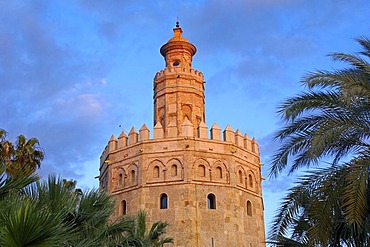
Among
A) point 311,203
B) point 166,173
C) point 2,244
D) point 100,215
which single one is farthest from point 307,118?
point 166,173

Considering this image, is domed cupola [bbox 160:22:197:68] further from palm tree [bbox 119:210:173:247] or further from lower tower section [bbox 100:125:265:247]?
palm tree [bbox 119:210:173:247]

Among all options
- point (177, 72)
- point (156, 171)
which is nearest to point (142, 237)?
point (156, 171)

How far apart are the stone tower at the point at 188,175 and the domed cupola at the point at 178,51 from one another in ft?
3.76

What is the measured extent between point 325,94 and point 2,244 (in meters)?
6.17

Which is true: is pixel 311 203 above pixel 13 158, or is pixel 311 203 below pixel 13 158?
below

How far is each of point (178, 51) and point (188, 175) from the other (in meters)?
6.78

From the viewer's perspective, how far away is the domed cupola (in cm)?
2614

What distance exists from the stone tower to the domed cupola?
1145 mm

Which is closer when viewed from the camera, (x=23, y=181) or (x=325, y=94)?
(x=23, y=181)

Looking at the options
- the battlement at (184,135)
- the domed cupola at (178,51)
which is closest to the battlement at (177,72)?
the domed cupola at (178,51)

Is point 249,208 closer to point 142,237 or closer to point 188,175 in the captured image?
point 188,175

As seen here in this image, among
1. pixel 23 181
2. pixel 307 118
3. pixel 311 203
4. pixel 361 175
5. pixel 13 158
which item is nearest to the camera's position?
pixel 23 181

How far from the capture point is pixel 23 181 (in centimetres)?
707

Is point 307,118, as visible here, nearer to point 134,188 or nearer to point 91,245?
point 91,245
